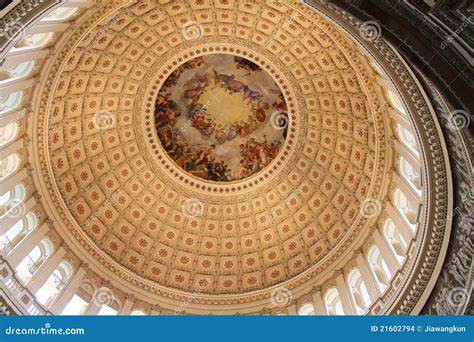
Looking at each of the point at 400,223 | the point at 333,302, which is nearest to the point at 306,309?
the point at 333,302

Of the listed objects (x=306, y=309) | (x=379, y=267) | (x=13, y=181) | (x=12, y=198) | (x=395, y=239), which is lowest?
(x=12, y=198)

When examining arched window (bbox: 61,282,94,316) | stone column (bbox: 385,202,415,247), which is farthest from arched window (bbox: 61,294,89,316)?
stone column (bbox: 385,202,415,247)

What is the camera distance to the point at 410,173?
18.5 m

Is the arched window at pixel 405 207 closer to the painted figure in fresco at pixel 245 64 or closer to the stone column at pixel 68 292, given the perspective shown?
the painted figure in fresco at pixel 245 64

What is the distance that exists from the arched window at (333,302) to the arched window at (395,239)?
3.92 meters

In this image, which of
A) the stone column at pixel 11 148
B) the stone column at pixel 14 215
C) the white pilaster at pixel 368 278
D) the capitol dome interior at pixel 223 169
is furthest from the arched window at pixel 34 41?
the white pilaster at pixel 368 278

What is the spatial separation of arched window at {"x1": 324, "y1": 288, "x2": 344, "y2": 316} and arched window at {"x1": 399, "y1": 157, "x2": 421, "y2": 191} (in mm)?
6539

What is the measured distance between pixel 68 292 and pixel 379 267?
44.7ft

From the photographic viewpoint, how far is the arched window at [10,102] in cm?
1805

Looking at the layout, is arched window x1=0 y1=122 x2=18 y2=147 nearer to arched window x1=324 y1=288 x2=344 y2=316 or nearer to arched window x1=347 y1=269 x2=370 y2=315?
arched window x1=324 y1=288 x2=344 y2=316

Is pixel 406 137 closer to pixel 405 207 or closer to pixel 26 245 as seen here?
pixel 405 207

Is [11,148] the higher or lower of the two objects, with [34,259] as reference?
higher
